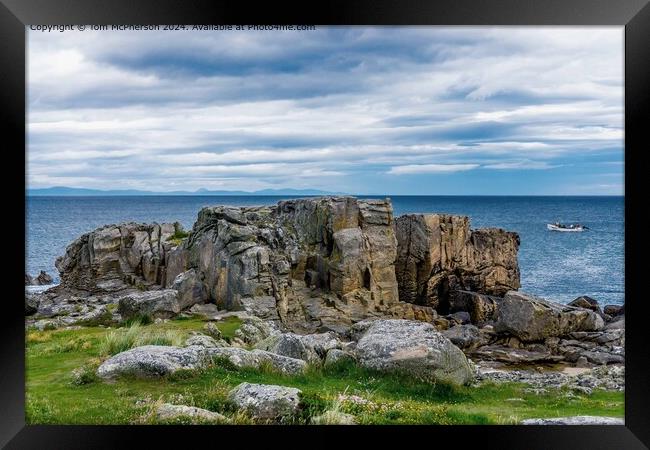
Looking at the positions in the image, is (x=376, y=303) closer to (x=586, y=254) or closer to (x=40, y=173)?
(x=586, y=254)

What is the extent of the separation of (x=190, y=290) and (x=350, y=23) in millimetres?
15214

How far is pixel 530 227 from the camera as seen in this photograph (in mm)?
82938

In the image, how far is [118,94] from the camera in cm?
6875

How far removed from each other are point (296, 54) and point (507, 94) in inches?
1105

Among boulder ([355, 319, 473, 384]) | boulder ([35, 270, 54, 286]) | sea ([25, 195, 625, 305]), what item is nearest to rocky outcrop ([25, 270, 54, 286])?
boulder ([35, 270, 54, 286])

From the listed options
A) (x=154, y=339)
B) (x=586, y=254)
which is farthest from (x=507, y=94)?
(x=154, y=339)

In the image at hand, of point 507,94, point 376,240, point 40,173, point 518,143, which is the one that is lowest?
point 376,240

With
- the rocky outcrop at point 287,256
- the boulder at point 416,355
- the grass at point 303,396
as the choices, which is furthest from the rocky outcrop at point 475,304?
the boulder at point 416,355

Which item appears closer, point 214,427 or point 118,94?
point 214,427

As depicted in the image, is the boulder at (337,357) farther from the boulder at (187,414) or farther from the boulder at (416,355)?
the boulder at (187,414)

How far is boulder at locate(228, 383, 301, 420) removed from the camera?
8672mm

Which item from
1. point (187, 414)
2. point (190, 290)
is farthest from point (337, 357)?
point (190, 290)

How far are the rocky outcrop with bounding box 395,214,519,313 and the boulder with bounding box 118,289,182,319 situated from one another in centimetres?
2357

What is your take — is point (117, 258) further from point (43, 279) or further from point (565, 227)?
point (565, 227)
